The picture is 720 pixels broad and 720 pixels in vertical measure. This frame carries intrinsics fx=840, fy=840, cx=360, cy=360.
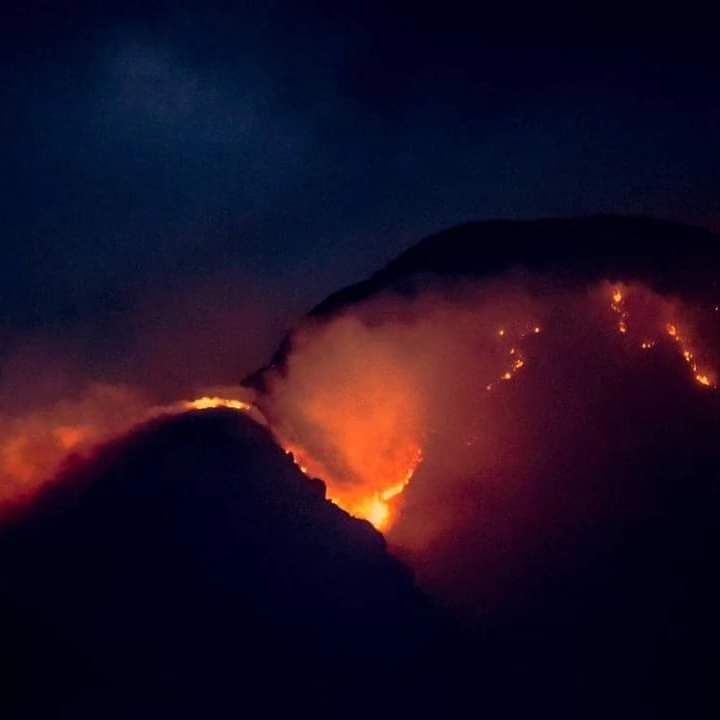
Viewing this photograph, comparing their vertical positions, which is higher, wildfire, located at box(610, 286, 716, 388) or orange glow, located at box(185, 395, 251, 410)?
orange glow, located at box(185, 395, 251, 410)

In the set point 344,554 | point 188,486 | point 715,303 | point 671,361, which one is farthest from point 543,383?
point 188,486

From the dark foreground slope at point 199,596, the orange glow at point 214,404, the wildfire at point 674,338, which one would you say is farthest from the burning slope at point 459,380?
the dark foreground slope at point 199,596

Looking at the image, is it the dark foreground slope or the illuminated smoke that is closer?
the dark foreground slope

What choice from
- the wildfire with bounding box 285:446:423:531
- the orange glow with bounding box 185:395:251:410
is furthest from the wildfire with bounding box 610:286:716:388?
the orange glow with bounding box 185:395:251:410

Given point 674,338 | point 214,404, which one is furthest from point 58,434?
point 674,338

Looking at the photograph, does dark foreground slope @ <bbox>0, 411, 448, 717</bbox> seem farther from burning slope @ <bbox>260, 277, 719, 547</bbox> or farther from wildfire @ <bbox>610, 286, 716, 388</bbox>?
wildfire @ <bbox>610, 286, 716, 388</bbox>

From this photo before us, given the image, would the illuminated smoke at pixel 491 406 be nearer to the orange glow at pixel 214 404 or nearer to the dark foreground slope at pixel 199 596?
the orange glow at pixel 214 404

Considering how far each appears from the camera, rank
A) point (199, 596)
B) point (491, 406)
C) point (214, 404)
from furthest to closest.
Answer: point (491, 406) < point (214, 404) < point (199, 596)

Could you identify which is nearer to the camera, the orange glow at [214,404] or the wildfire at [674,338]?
the orange glow at [214,404]

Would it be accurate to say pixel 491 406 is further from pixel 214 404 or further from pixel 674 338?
pixel 214 404
